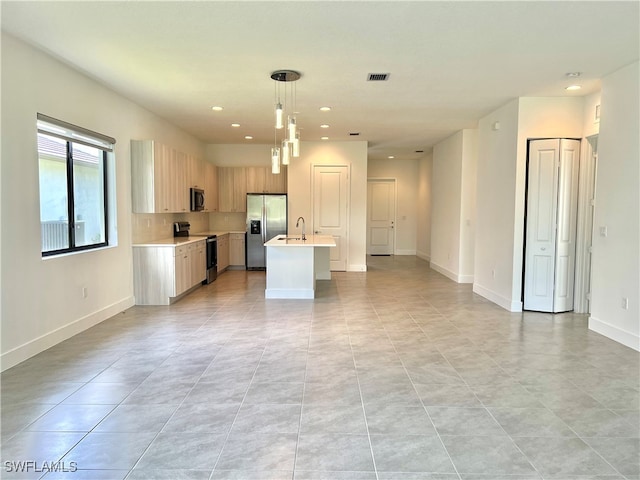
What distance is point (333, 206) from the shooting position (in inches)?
350

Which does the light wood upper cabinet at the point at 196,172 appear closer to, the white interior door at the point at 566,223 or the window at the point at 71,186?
the window at the point at 71,186

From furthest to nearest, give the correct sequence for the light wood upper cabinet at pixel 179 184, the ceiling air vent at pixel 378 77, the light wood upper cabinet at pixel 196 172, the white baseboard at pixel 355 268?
the white baseboard at pixel 355 268
the light wood upper cabinet at pixel 196 172
the light wood upper cabinet at pixel 179 184
the ceiling air vent at pixel 378 77

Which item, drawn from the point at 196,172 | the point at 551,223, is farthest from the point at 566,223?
the point at 196,172

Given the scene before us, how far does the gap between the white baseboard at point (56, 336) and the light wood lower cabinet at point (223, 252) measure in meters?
3.04

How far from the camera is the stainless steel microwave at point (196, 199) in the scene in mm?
7430

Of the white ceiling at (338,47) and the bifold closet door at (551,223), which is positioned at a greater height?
the white ceiling at (338,47)

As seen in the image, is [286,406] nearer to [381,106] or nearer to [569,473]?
[569,473]

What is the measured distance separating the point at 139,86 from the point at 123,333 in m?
2.94

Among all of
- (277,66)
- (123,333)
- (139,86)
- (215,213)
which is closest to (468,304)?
(277,66)

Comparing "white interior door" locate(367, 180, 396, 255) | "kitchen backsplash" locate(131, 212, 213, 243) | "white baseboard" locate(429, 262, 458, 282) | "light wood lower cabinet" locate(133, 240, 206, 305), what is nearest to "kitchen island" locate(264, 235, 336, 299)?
"light wood lower cabinet" locate(133, 240, 206, 305)

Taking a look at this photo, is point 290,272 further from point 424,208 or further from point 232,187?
point 424,208

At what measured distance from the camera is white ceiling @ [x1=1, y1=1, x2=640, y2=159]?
2977 millimetres

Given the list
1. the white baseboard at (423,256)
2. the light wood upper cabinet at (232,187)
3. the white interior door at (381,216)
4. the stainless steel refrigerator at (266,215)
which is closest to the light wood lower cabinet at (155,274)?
the stainless steel refrigerator at (266,215)

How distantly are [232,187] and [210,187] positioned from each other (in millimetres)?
685
